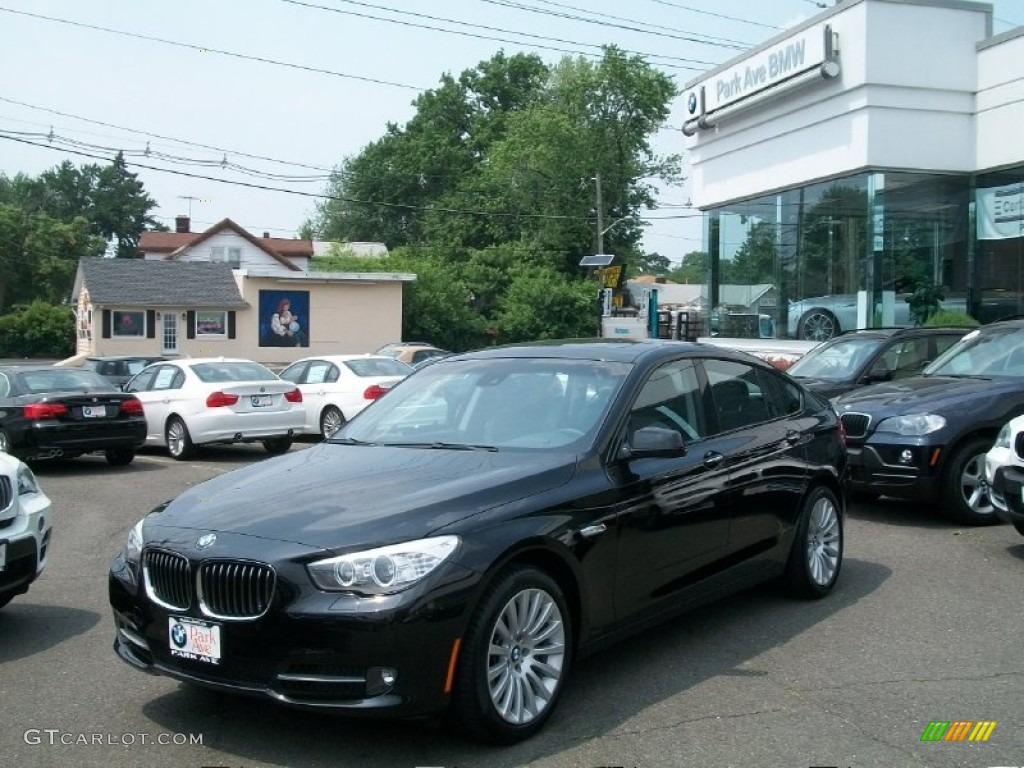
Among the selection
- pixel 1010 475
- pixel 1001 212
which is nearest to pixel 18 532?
pixel 1010 475

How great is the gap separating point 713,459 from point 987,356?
5736mm

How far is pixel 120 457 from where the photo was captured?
1467 cm

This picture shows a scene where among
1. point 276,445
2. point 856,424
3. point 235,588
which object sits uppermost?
point 856,424

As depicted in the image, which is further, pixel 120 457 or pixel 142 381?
pixel 142 381

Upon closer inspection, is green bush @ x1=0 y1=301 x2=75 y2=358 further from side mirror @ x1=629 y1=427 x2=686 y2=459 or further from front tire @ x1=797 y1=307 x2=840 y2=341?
side mirror @ x1=629 y1=427 x2=686 y2=459

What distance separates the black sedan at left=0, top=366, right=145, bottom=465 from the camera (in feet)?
43.7

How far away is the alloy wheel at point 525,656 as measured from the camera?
173 inches

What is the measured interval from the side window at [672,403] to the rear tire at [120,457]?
10.4 metres

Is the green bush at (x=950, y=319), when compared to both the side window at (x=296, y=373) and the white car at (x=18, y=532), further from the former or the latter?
the white car at (x=18, y=532)

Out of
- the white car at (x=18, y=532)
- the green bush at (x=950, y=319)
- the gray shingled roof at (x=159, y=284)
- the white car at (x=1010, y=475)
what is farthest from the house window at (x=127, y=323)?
the white car at (x=1010, y=475)

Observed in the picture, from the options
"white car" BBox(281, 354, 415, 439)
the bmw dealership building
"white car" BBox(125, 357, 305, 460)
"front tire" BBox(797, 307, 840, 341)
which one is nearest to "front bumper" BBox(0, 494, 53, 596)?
"white car" BBox(125, 357, 305, 460)

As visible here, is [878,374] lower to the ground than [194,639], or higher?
higher

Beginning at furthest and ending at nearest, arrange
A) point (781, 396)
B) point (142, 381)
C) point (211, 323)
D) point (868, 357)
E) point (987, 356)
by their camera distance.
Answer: point (211, 323) < point (142, 381) < point (868, 357) < point (987, 356) < point (781, 396)

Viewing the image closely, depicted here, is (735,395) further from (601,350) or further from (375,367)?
(375,367)
